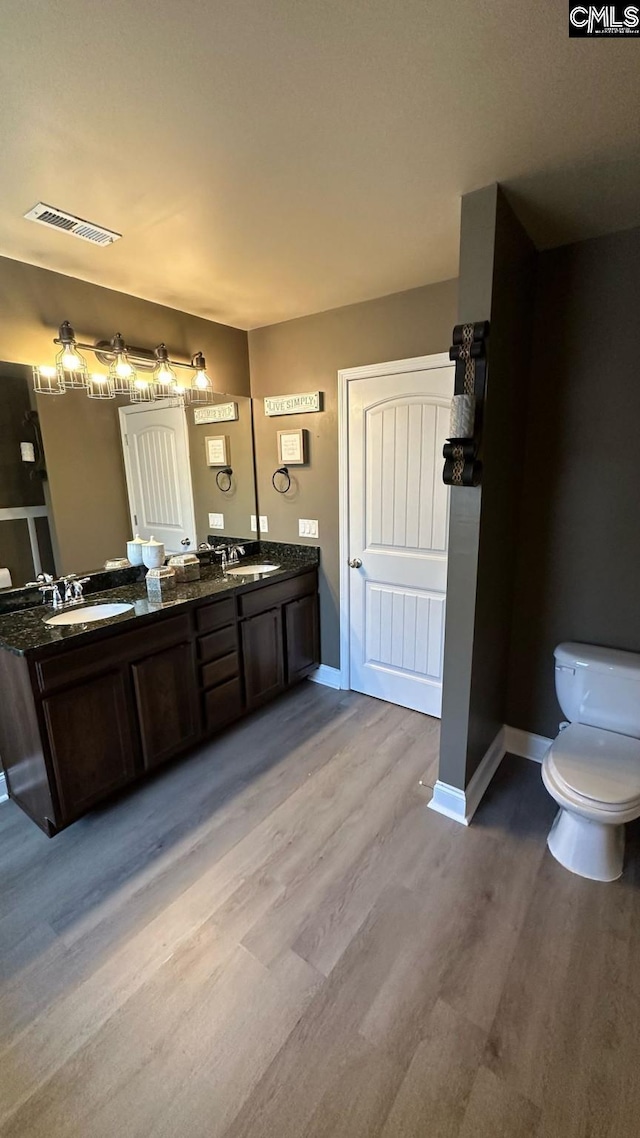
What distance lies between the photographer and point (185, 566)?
8.80 feet

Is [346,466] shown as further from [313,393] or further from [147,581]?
[147,581]

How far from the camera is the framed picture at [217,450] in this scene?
303 centimetres

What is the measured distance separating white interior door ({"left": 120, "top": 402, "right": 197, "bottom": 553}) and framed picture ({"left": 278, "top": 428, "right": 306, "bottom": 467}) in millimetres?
606

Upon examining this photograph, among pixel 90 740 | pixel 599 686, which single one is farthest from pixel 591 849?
pixel 90 740

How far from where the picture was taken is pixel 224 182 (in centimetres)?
152

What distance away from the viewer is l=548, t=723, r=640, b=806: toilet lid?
160 cm

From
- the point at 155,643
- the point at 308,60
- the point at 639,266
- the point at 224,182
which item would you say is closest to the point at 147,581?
the point at 155,643

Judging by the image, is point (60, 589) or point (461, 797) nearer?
point (461, 797)

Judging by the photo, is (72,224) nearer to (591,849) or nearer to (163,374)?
(163,374)

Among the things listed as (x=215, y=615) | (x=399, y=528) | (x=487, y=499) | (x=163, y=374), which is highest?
(x=163, y=374)

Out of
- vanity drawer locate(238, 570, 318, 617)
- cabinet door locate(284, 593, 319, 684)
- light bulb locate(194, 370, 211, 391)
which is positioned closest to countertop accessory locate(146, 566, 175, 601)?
vanity drawer locate(238, 570, 318, 617)

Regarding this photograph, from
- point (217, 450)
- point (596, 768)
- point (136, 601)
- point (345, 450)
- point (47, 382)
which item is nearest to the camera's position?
point (596, 768)

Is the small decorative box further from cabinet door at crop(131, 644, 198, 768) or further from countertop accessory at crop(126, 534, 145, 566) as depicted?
cabinet door at crop(131, 644, 198, 768)

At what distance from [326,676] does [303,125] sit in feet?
9.19
